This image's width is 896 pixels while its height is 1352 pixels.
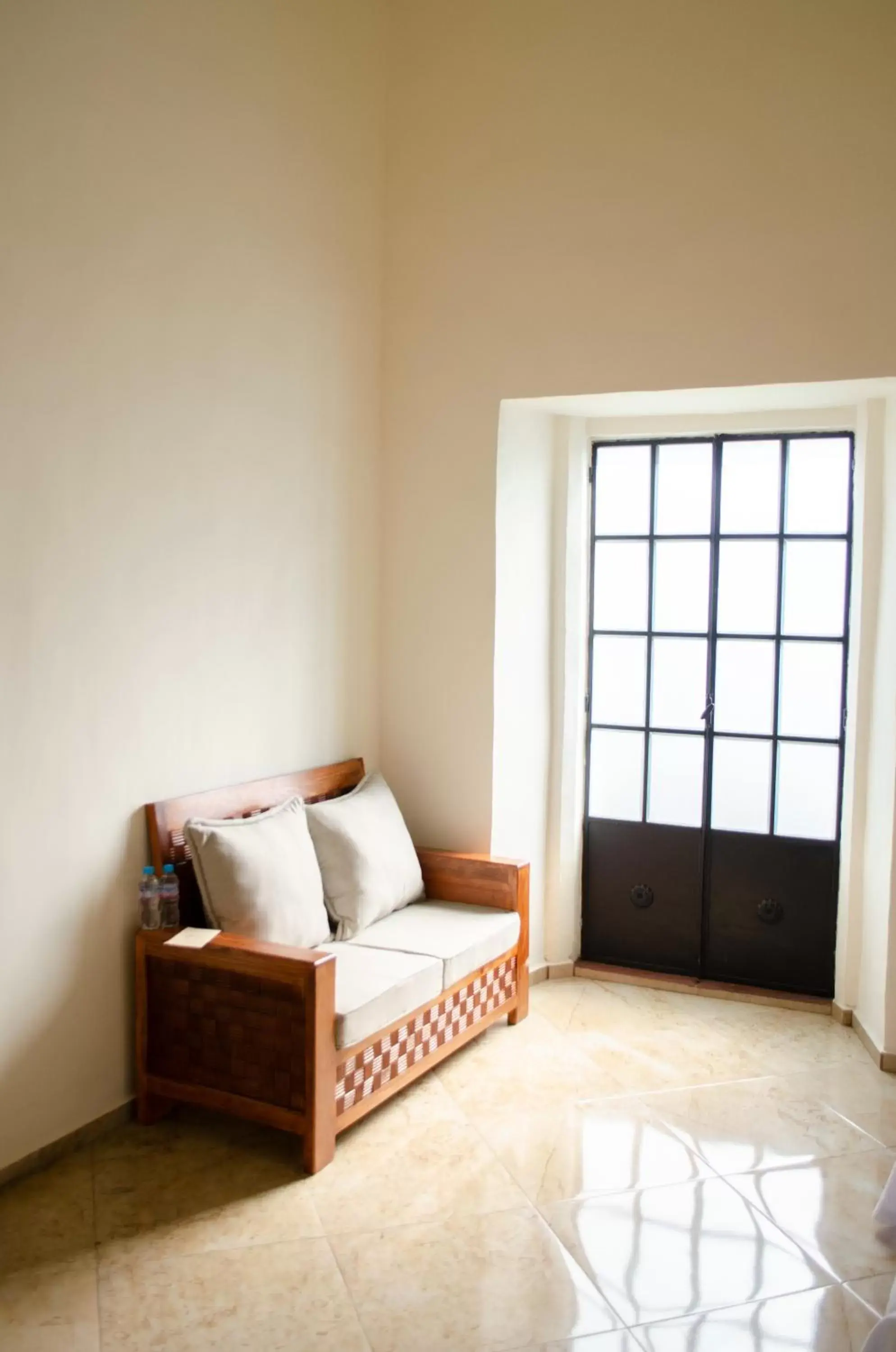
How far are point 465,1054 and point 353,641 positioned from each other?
61.1 inches

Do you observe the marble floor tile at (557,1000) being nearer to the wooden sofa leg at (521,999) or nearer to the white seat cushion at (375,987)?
the wooden sofa leg at (521,999)

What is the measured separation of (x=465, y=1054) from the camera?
12.5 feet

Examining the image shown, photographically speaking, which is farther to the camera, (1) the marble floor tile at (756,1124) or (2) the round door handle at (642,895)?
(2) the round door handle at (642,895)

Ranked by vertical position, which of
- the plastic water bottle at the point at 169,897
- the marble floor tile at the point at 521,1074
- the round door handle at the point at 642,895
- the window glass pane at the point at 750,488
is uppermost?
the window glass pane at the point at 750,488

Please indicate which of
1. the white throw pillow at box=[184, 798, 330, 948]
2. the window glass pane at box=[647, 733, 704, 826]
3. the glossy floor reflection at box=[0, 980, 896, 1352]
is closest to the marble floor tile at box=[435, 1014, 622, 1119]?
the glossy floor reflection at box=[0, 980, 896, 1352]

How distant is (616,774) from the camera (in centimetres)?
469

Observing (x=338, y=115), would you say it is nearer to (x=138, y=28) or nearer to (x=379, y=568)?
(x=138, y=28)

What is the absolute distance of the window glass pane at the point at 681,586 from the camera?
452 centimetres

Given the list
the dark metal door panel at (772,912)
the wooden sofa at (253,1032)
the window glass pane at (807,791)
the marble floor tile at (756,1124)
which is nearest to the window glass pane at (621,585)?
the window glass pane at (807,791)

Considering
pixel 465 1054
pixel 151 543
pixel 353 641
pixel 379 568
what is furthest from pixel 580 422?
pixel 465 1054

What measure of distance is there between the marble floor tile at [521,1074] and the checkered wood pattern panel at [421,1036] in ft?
0.43

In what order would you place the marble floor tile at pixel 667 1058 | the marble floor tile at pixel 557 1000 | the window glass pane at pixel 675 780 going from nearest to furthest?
the marble floor tile at pixel 667 1058 < the marble floor tile at pixel 557 1000 < the window glass pane at pixel 675 780

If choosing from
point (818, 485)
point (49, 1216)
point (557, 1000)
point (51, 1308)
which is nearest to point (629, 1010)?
point (557, 1000)

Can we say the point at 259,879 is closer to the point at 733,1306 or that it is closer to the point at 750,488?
the point at 733,1306
